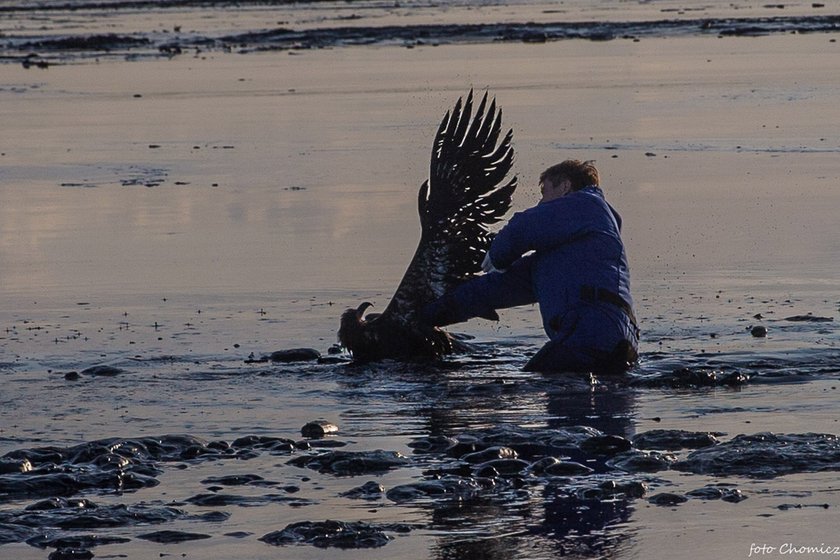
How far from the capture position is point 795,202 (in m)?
14.4

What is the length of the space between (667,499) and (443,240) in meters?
3.86

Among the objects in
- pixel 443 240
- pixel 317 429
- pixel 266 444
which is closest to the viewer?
pixel 266 444

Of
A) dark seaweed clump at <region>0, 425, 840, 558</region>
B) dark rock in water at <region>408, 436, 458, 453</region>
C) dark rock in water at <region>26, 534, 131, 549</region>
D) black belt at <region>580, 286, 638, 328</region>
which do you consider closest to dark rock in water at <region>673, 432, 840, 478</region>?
dark seaweed clump at <region>0, 425, 840, 558</region>

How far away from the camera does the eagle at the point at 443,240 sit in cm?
1010

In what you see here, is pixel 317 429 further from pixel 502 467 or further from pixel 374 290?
pixel 374 290

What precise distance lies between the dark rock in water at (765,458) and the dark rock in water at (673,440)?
0.40ft

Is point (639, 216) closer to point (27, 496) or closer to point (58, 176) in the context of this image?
point (58, 176)

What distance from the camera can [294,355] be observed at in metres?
10.0

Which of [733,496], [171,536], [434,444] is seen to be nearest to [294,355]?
[434,444]

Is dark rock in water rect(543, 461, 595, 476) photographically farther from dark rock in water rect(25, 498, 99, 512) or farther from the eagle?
the eagle

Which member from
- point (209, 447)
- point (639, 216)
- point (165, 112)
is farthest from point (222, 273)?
point (165, 112)

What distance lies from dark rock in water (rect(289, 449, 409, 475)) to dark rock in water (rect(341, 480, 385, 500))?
0.32 meters

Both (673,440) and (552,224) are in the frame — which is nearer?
(673,440)

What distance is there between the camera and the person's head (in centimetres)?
941
